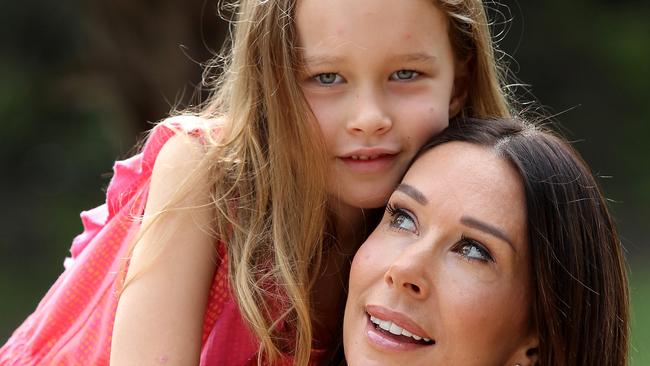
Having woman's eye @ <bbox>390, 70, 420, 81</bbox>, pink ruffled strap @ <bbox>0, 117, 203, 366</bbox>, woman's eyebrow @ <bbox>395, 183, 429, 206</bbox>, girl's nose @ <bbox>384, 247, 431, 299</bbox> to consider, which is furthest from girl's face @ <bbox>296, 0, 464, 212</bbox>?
pink ruffled strap @ <bbox>0, 117, 203, 366</bbox>

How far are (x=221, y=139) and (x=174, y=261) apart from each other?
40 cm

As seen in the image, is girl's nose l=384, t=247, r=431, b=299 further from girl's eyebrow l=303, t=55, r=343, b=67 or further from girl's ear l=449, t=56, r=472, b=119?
girl's ear l=449, t=56, r=472, b=119

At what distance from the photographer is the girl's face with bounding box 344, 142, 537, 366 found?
2775 millimetres

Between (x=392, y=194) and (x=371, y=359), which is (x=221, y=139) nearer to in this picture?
(x=392, y=194)

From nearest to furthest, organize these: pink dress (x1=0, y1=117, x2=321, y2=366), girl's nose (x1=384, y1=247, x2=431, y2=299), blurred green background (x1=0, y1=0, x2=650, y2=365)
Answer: girl's nose (x1=384, y1=247, x2=431, y2=299) → pink dress (x1=0, y1=117, x2=321, y2=366) → blurred green background (x1=0, y1=0, x2=650, y2=365)

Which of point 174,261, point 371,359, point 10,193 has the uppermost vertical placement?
point 174,261

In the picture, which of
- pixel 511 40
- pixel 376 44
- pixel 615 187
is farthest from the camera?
pixel 511 40

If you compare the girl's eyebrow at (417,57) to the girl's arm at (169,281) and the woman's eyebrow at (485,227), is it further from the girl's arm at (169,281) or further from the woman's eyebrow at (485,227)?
the girl's arm at (169,281)

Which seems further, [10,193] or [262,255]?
[10,193]

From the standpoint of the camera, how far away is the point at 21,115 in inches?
442

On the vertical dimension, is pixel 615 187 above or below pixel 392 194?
below

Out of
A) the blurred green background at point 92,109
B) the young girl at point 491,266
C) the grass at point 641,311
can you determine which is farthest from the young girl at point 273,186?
the blurred green background at point 92,109

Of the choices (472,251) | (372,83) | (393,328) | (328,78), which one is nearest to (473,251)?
(472,251)

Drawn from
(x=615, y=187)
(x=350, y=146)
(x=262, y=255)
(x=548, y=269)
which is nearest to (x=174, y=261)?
(x=262, y=255)
